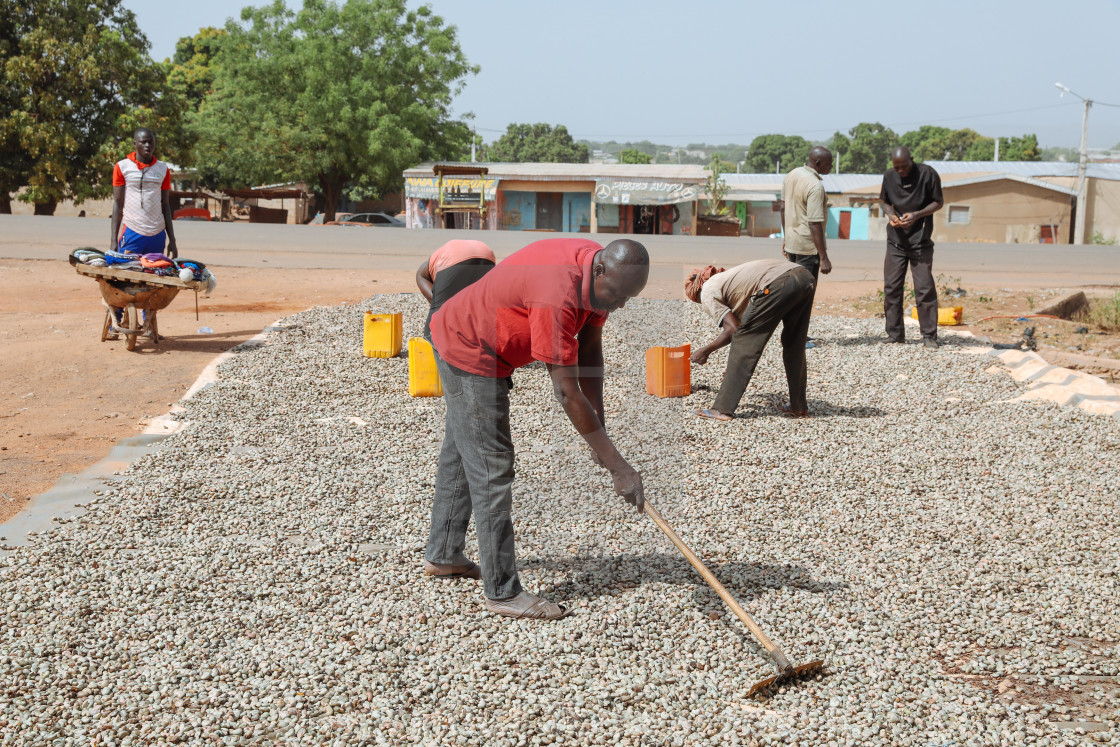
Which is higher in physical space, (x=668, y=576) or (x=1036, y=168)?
(x=1036, y=168)

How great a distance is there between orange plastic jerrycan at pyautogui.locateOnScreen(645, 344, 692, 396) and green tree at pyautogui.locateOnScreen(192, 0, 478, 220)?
24476mm

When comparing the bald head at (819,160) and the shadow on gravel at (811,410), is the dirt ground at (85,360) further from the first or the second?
the bald head at (819,160)

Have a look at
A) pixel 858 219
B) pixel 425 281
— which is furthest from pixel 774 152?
pixel 425 281

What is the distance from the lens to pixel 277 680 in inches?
113

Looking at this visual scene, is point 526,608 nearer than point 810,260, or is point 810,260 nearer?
point 526,608

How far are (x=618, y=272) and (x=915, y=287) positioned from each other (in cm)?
623

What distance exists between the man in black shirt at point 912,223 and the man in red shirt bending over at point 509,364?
5692mm

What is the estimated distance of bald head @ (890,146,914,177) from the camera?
26.2ft

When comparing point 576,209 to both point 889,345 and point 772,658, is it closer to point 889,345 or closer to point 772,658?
point 889,345

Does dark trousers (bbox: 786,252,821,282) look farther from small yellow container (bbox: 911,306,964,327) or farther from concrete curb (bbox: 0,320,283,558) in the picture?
concrete curb (bbox: 0,320,283,558)

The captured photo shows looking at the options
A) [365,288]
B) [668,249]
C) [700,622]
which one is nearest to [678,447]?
[700,622]

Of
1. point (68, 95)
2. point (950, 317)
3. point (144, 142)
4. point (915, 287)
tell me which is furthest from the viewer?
point (68, 95)

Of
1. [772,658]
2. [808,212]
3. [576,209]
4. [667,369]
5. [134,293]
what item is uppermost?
[576,209]

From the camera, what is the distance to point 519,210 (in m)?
31.4
